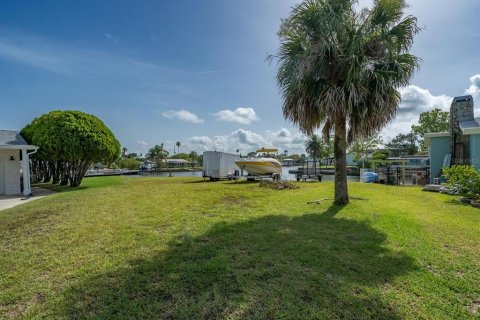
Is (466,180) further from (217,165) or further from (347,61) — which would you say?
(217,165)

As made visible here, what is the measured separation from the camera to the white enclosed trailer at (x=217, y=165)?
61.2 feet

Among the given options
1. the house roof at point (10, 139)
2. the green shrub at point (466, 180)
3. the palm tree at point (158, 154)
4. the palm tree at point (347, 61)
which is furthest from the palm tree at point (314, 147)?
the house roof at point (10, 139)

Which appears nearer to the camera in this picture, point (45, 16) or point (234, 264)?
point (234, 264)

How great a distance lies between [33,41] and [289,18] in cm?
968

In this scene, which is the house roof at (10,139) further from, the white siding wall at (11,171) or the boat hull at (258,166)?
the boat hull at (258,166)

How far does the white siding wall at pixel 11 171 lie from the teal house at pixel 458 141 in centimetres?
2137

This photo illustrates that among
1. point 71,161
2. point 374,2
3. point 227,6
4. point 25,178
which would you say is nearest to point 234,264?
point 374,2

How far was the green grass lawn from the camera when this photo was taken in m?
2.55

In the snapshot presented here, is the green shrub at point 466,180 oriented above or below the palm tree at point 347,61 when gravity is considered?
below

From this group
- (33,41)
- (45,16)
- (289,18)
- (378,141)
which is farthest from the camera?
(378,141)

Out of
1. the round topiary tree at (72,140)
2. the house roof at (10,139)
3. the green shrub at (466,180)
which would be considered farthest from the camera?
the round topiary tree at (72,140)

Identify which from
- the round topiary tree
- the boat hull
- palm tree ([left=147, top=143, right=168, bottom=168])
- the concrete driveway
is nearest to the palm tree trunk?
the boat hull

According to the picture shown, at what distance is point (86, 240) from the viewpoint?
4.65 m

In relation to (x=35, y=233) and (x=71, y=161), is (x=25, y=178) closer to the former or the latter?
(x=71, y=161)
